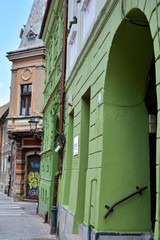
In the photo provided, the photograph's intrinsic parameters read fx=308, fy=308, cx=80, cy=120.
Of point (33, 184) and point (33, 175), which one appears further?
point (33, 175)

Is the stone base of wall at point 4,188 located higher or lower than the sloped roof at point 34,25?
lower

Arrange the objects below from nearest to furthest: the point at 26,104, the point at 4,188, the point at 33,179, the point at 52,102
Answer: the point at 52,102, the point at 26,104, the point at 33,179, the point at 4,188

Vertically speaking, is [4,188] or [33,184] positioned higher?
[33,184]

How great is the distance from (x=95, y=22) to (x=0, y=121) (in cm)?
3102

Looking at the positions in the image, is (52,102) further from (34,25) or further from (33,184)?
(34,25)

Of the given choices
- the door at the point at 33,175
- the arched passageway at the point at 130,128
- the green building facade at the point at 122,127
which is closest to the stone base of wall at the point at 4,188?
the door at the point at 33,175

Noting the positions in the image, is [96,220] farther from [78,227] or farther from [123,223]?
[78,227]

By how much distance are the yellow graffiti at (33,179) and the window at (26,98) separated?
430 cm

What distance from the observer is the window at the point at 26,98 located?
67.2 feet

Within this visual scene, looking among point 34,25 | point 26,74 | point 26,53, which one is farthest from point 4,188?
point 34,25

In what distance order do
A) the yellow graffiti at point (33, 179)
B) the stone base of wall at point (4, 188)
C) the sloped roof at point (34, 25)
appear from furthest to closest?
the stone base of wall at point (4, 188) → the sloped roof at point (34, 25) → the yellow graffiti at point (33, 179)

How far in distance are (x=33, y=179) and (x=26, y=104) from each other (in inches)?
205

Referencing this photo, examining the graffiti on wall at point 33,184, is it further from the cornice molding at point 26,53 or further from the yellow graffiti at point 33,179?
the cornice molding at point 26,53

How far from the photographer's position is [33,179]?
21.3m
